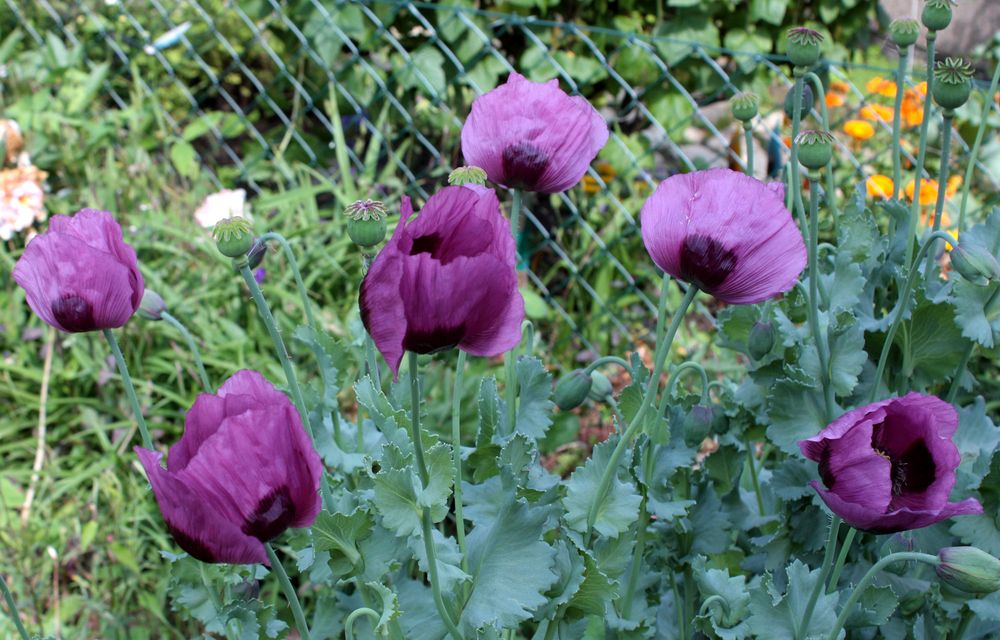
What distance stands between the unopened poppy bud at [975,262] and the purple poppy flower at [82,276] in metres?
0.67

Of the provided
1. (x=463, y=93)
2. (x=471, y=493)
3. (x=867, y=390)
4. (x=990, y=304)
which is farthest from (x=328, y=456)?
(x=463, y=93)

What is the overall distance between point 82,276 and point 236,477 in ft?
0.91

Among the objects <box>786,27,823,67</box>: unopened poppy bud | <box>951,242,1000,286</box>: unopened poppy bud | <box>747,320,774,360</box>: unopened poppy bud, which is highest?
<box>786,27,823,67</box>: unopened poppy bud

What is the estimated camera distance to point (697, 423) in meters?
1.05

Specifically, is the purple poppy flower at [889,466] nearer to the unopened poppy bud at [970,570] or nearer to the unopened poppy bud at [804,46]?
the unopened poppy bud at [970,570]

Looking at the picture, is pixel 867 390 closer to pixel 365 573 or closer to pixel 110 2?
pixel 365 573

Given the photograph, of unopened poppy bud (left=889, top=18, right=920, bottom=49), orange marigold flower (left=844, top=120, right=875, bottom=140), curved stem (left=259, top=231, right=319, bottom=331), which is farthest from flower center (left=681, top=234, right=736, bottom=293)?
orange marigold flower (left=844, top=120, right=875, bottom=140)

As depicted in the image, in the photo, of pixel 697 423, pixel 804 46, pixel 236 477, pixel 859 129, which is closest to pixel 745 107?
pixel 804 46

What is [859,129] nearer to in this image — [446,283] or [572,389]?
[572,389]

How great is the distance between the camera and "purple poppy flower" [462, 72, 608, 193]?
92cm

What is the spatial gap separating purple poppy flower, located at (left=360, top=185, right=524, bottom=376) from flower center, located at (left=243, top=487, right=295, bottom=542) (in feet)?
0.36

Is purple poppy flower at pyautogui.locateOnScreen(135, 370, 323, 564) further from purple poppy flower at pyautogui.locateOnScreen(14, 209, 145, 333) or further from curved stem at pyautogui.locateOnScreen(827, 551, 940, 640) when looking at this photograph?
curved stem at pyautogui.locateOnScreen(827, 551, 940, 640)

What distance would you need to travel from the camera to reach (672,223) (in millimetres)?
815

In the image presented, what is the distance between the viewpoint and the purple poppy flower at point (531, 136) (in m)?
0.92
